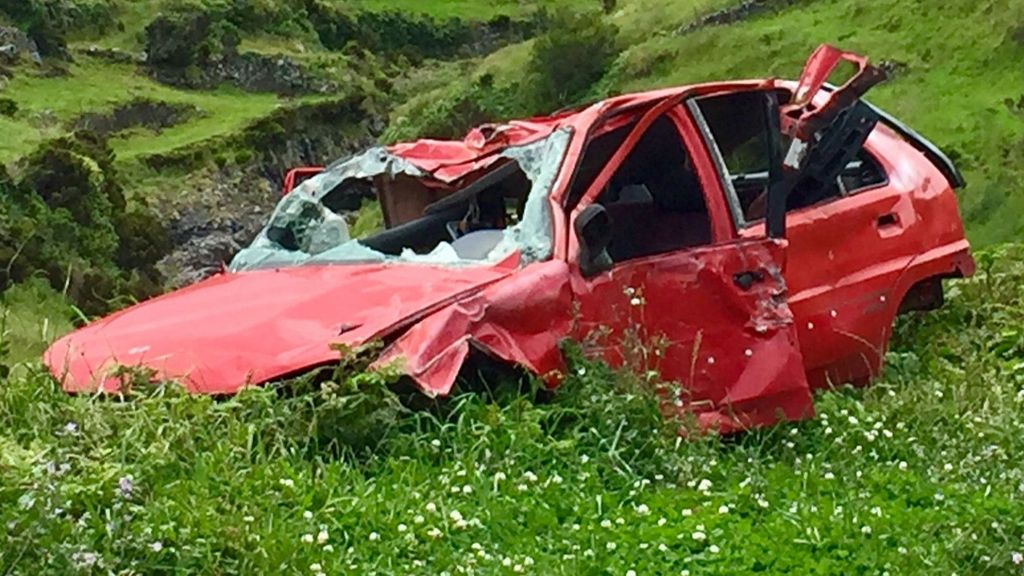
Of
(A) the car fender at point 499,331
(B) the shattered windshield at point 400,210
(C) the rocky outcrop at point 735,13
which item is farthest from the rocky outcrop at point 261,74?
(A) the car fender at point 499,331

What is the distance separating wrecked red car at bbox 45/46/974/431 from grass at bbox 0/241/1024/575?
9.2 inches

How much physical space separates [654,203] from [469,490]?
124 inches

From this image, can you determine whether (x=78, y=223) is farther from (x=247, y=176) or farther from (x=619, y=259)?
(x=619, y=259)

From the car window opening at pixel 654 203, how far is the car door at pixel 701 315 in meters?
0.74

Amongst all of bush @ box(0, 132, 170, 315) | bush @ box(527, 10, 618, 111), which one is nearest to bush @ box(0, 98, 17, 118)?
bush @ box(0, 132, 170, 315)

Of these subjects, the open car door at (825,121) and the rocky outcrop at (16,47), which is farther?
the rocky outcrop at (16,47)

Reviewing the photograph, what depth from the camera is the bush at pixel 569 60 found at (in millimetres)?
32188

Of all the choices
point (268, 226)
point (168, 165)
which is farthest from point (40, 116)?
point (268, 226)

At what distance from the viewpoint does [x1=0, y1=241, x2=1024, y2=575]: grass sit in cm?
408

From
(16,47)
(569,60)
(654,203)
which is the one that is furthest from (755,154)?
(16,47)

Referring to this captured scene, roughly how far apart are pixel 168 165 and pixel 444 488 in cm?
3935

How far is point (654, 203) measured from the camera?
24.8 ft

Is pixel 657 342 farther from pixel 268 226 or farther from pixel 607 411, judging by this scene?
pixel 268 226

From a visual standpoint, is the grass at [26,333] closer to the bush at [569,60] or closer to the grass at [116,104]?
the bush at [569,60]
